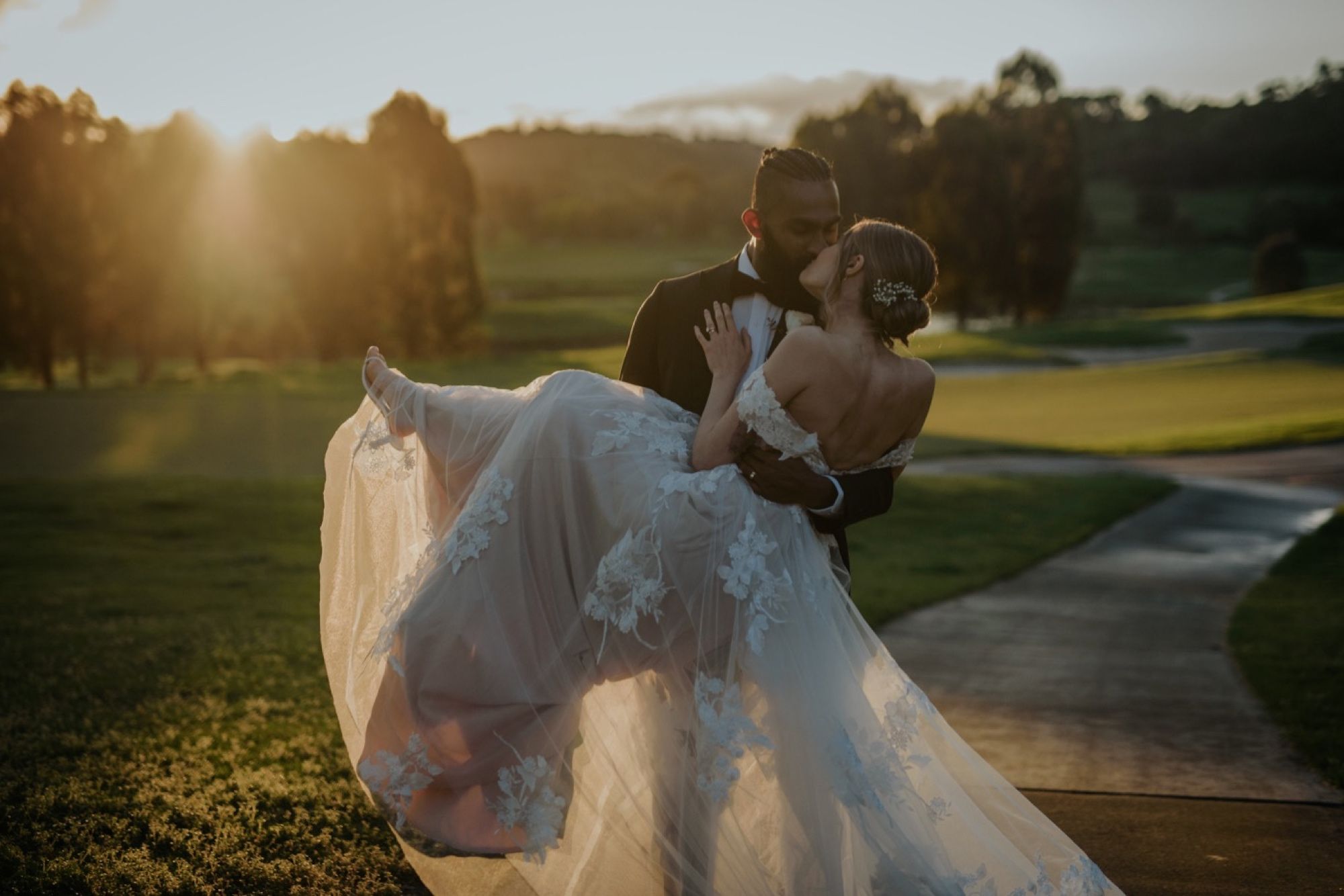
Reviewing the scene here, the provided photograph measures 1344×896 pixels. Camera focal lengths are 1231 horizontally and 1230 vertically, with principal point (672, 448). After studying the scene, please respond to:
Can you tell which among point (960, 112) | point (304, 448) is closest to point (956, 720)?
point (304, 448)

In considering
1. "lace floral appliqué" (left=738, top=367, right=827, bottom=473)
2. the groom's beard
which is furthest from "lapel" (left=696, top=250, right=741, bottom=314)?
"lace floral appliqué" (left=738, top=367, right=827, bottom=473)

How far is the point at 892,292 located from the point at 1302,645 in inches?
230

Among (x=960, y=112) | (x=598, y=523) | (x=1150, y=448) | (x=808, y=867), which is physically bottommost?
(x=1150, y=448)

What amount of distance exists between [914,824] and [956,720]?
9.31ft

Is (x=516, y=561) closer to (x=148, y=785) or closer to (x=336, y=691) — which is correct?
(x=336, y=691)

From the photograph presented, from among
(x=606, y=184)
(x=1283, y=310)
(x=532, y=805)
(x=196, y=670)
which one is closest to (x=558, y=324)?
(x=1283, y=310)

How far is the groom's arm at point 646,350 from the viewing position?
418 centimetres

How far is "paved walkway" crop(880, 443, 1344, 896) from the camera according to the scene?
4469 mm

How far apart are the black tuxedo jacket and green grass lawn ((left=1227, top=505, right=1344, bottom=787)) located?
10.8ft

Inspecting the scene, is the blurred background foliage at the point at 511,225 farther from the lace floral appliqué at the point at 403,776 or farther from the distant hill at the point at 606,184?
the lace floral appliqué at the point at 403,776

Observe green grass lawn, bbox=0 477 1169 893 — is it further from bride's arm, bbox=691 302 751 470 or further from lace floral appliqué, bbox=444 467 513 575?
bride's arm, bbox=691 302 751 470

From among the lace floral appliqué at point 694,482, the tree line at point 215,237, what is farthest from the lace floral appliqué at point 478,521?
the tree line at point 215,237

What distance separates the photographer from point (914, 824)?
11.5 feet

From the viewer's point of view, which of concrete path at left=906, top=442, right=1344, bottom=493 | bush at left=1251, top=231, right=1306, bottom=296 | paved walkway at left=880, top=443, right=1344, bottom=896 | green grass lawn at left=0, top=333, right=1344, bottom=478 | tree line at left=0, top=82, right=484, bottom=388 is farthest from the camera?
bush at left=1251, top=231, right=1306, bottom=296
